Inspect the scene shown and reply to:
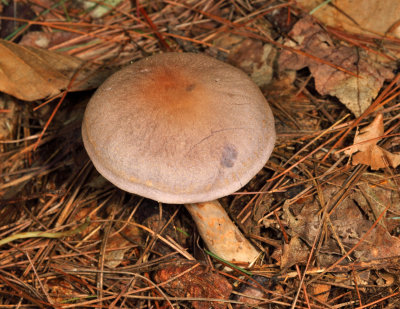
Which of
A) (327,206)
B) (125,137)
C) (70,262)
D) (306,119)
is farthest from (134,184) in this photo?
(306,119)

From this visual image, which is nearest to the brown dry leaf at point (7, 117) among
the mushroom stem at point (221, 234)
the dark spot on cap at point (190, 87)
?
the mushroom stem at point (221, 234)

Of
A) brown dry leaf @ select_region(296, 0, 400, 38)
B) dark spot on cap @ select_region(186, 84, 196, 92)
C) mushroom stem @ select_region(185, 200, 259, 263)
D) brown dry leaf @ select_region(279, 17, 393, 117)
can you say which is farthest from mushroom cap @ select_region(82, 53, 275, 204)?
brown dry leaf @ select_region(296, 0, 400, 38)

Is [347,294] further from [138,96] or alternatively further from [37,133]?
[37,133]

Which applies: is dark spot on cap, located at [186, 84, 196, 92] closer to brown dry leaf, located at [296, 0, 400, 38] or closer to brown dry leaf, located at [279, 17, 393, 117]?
brown dry leaf, located at [279, 17, 393, 117]

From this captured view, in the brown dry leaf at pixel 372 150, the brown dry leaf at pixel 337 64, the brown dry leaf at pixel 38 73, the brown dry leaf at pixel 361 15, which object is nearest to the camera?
the brown dry leaf at pixel 372 150

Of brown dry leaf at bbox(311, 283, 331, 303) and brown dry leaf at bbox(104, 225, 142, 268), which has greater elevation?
brown dry leaf at bbox(104, 225, 142, 268)

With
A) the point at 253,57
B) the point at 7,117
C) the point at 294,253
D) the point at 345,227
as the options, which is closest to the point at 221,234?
the point at 294,253

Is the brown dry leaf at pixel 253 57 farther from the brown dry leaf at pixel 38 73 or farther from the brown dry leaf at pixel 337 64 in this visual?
the brown dry leaf at pixel 38 73
